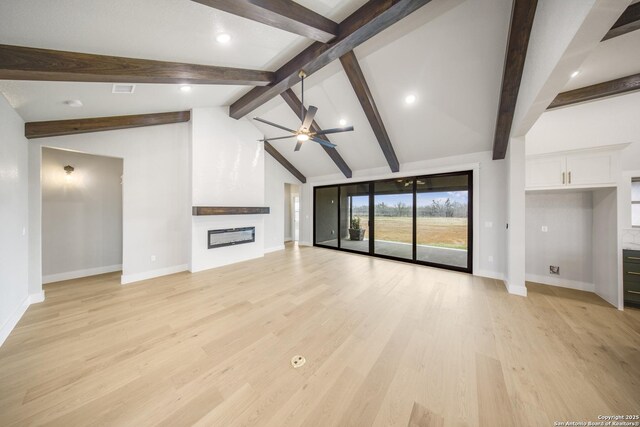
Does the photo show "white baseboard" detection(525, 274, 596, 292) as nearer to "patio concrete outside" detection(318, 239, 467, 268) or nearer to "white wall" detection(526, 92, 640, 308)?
"white wall" detection(526, 92, 640, 308)

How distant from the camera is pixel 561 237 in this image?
361cm

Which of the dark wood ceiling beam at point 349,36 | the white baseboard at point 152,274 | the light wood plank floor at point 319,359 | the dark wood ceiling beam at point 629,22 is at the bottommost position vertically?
the light wood plank floor at point 319,359

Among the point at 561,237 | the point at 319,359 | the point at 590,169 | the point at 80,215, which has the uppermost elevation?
the point at 590,169

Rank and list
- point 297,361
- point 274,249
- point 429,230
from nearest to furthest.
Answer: point 297,361, point 429,230, point 274,249

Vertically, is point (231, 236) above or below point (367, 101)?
below

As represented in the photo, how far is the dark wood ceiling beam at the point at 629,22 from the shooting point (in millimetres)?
1915

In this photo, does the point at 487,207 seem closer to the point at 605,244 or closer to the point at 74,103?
the point at 605,244

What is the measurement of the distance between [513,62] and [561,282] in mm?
3794

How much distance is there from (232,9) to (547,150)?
4998 mm

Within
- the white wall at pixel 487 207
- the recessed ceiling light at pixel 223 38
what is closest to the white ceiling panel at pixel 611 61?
the white wall at pixel 487 207

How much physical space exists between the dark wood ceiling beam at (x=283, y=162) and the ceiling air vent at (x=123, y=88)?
3.47 metres

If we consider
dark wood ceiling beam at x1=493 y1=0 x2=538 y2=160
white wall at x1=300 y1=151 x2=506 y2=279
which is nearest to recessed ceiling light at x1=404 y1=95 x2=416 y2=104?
dark wood ceiling beam at x1=493 y1=0 x2=538 y2=160

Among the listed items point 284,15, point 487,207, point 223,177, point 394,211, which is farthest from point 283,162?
point 487,207

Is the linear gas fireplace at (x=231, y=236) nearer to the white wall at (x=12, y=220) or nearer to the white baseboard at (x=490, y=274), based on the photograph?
the white wall at (x=12, y=220)
